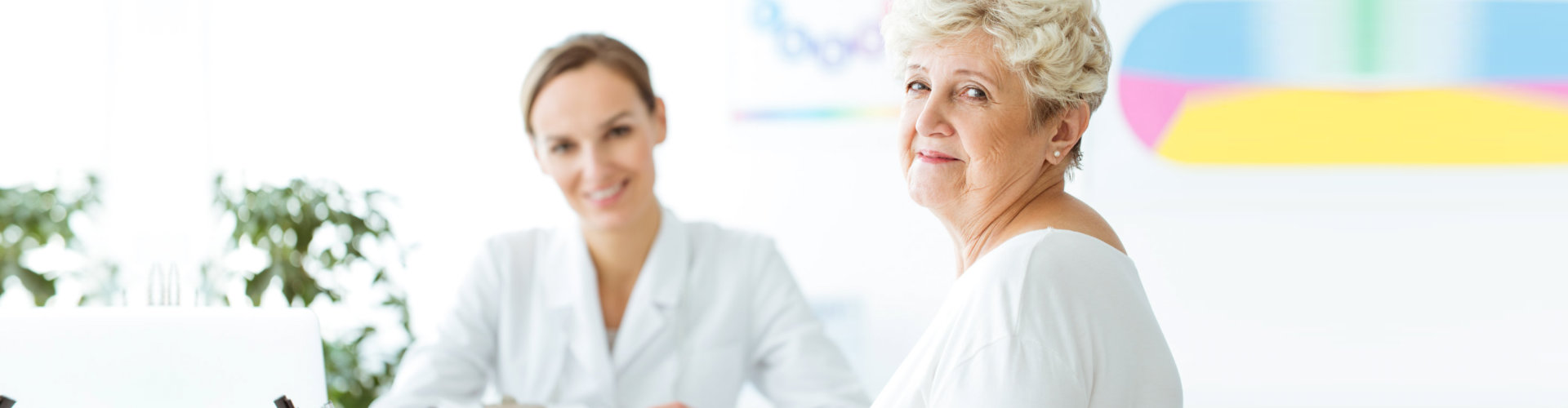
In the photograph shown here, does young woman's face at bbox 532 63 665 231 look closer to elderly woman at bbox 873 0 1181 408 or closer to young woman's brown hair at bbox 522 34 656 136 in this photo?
young woman's brown hair at bbox 522 34 656 136

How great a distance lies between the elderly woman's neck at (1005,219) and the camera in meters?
1.05

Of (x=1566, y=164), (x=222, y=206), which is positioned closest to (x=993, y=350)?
(x=222, y=206)

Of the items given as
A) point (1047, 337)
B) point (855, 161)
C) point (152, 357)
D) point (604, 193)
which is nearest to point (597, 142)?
point (604, 193)

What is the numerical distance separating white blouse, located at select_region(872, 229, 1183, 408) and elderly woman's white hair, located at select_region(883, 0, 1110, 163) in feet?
0.52

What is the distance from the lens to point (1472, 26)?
2.66 metres

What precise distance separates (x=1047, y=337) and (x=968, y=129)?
256 mm

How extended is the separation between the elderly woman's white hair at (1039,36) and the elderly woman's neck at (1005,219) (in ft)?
0.25

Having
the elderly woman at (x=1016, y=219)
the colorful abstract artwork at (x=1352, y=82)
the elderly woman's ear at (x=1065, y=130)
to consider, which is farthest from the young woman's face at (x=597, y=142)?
the colorful abstract artwork at (x=1352, y=82)

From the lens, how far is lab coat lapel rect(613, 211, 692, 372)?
1.77 meters

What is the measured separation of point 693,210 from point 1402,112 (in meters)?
1.80

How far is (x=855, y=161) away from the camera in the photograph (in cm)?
289

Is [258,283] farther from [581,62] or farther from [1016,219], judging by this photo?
[1016,219]

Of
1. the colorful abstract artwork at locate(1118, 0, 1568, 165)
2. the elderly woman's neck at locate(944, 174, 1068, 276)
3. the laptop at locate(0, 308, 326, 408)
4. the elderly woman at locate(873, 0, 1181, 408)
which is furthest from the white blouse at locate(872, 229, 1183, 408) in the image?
the colorful abstract artwork at locate(1118, 0, 1568, 165)

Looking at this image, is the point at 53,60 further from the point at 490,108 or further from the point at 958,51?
the point at 958,51
